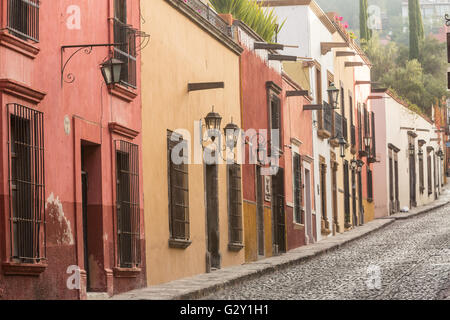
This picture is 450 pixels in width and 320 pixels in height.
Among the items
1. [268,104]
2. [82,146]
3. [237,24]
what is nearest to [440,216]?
[268,104]

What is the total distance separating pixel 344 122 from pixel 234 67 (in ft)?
45.2

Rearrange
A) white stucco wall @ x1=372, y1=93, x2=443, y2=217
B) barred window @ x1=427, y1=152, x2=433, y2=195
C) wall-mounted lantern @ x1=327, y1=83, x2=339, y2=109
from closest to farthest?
1. wall-mounted lantern @ x1=327, y1=83, x2=339, y2=109
2. white stucco wall @ x1=372, y1=93, x2=443, y2=217
3. barred window @ x1=427, y1=152, x2=433, y2=195

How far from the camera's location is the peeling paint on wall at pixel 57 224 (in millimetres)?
11062

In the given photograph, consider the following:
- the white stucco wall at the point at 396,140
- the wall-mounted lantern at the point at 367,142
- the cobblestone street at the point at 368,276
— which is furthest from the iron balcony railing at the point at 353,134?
the cobblestone street at the point at 368,276

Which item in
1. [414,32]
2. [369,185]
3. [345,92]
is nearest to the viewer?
[345,92]

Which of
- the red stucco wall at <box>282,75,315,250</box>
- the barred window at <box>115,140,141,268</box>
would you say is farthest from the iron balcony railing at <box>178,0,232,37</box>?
the red stucco wall at <box>282,75,315,250</box>

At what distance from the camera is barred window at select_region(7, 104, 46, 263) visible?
10.2 metres

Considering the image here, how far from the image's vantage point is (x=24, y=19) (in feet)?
34.9

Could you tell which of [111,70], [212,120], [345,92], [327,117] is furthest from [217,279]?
[345,92]

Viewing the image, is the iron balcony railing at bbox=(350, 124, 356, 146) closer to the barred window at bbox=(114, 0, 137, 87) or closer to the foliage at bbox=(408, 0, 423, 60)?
the foliage at bbox=(408, 0, 423, 60)

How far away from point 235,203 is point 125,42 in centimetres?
674

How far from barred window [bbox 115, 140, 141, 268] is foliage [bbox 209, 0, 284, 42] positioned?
1039cm

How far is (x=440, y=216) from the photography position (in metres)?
34.8

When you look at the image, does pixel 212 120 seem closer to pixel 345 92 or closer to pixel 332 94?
pixel 332 94
